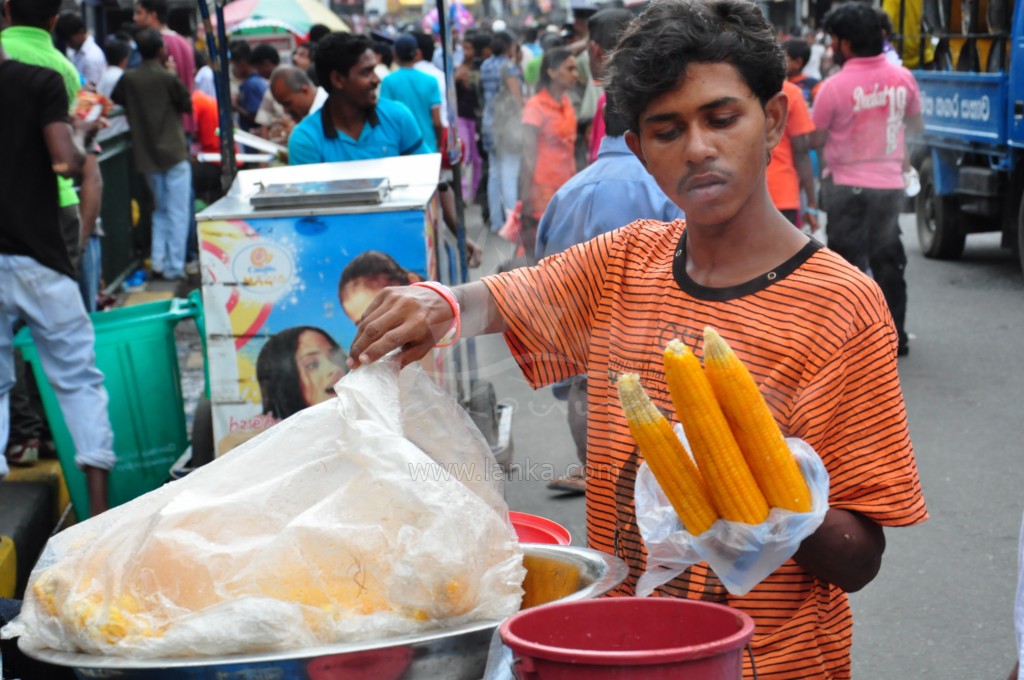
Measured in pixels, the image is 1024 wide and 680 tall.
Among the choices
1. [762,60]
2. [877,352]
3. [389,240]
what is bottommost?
[389,240]

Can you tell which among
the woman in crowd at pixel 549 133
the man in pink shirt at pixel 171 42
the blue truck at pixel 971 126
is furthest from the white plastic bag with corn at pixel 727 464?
the man in pink shirt at pixel 171 42

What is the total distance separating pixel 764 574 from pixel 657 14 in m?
0.82

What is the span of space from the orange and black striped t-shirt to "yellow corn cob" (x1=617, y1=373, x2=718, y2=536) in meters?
0.28

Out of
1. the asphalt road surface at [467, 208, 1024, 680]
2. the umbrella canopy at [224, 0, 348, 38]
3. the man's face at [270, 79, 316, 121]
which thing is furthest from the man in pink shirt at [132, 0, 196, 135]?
→ the asphalt road surface at [467, 208, 1024, 680]

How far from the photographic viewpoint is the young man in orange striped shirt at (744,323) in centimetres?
167

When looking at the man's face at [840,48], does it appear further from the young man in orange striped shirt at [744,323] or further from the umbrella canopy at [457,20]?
the umbrella canopy at [457,20]

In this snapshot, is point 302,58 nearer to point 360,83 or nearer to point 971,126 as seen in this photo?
point 971,126

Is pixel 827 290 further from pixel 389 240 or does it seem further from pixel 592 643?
pixel 389 240

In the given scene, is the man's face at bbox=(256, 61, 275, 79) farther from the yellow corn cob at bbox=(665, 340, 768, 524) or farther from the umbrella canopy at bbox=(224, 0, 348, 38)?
the yellow corn cob at bbox=(665, 340, 768, 524)

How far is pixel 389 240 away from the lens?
4562mm

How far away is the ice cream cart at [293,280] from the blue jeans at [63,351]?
548 millimetres

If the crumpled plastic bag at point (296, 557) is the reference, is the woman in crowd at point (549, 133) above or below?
below

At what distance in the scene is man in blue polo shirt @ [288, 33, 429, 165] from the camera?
585cm

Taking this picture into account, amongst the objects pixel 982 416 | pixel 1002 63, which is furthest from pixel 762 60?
pixel 1002 63
